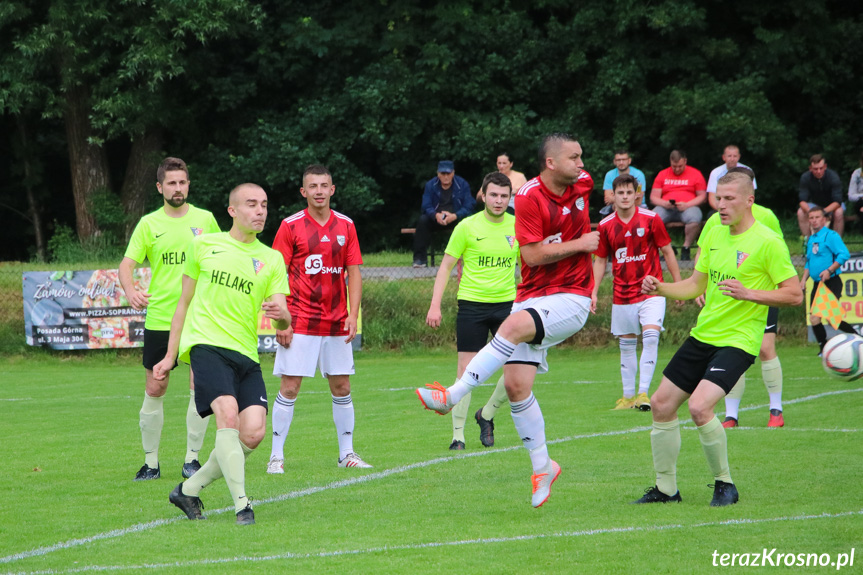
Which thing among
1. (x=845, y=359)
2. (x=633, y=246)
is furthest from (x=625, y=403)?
(x=845, y=359)

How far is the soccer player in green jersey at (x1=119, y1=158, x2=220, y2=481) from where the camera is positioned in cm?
800

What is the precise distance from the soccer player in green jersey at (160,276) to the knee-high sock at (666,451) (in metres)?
3.45

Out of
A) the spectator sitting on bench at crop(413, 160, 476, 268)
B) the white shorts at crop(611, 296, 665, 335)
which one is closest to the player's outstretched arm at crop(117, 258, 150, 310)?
the white shorts at crop(611, 296, 665, 335)

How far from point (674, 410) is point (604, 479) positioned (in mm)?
1149

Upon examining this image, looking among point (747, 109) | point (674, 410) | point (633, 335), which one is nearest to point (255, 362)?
point (674, 410)

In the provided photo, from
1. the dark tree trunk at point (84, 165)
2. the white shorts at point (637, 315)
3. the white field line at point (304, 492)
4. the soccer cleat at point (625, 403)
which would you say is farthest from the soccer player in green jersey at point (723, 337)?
the dark tree trunk at point (84, 165)

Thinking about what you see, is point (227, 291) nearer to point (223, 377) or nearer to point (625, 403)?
point (223, 377)

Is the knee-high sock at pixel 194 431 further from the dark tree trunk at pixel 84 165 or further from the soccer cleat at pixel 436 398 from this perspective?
the dark tree trunk at pixel 84 165

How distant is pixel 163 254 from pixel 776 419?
603 centimetres

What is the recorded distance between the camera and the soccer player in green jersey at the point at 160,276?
26.2 ft

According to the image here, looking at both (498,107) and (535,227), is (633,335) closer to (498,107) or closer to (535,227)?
(535,227)

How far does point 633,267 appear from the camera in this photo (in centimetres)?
1167

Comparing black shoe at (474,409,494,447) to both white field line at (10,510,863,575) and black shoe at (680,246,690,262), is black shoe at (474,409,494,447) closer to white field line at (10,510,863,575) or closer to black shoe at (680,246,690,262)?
white field line at (10,510,863,575)

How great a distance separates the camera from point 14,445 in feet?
32.4
